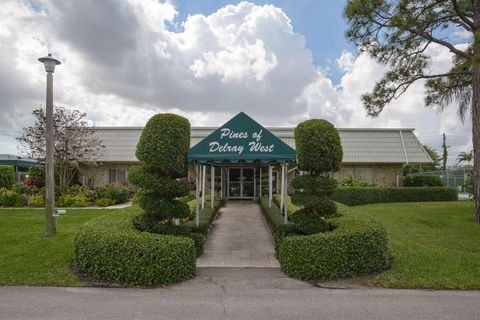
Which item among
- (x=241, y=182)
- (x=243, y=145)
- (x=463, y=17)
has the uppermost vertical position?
(x=463, y=17)

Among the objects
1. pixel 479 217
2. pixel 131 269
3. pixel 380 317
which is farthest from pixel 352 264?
pixel 479 217

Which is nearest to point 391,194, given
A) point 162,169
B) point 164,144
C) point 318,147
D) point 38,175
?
point 318,147

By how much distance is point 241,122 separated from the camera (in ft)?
29.0

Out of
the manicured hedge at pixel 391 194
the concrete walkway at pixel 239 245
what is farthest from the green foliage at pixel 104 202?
the manicured hedge at pixel 391 194

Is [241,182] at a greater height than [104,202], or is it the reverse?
[241,182]

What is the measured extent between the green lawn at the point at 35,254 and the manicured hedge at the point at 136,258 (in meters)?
0.45

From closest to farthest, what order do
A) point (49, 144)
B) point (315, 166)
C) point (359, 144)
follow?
point (315, 166) < point (49, 144) < point (359, 144)

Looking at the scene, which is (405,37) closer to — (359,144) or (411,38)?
(411,38)

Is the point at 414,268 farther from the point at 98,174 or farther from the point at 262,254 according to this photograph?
the point at 98,174

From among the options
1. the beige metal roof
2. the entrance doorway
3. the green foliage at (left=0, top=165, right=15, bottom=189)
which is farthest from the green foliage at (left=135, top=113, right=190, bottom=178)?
the green foliage at (left=0, top=165, right=15, bottom=189)

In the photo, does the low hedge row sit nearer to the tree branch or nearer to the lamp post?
the lamp post

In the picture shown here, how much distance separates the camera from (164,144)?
24.2 feet

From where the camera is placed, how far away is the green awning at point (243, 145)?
8.59m

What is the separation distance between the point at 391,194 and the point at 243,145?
1428cm
